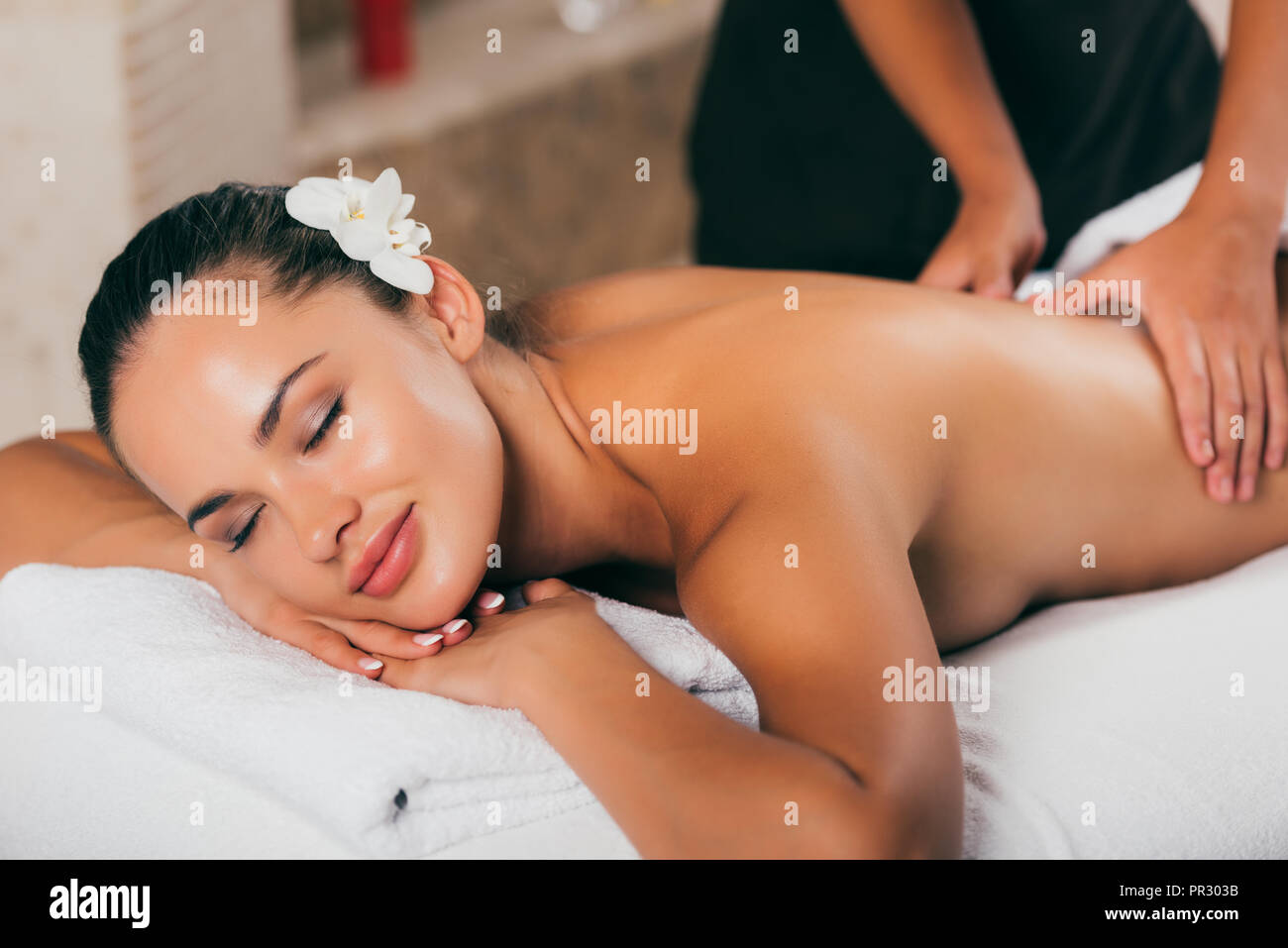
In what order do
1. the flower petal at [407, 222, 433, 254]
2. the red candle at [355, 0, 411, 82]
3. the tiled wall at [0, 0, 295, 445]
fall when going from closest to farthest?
the flower petal at [407, 222, 433, 254] → the tiled wall at [0, 0, 295, 445] → the red candle at [355, 0, 411, 82]

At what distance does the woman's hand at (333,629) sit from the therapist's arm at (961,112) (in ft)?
2.55

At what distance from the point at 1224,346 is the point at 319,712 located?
90cm

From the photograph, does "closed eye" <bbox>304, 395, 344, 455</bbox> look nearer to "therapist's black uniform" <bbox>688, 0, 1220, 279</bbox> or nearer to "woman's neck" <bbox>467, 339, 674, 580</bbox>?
"woman's neck" <bbox>467, 339, 674, 580</bbox>

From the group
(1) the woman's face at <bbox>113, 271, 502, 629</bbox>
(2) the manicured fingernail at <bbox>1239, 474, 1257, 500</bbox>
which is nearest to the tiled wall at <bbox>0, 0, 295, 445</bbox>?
(1) the woman's face at <bbox>113, 271, 502, 629</bbox>

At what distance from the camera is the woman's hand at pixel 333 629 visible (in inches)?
42.8

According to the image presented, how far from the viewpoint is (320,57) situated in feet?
10.5

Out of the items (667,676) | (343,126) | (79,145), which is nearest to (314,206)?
(667,676)

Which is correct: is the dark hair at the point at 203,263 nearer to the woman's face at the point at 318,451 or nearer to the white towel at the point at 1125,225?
the woman's face at the point at 318,451

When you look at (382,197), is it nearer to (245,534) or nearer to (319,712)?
(245,534)

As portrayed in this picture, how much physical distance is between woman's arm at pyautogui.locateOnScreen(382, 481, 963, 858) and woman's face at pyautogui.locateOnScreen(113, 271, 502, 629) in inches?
3.8

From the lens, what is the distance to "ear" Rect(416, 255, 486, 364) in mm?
1184

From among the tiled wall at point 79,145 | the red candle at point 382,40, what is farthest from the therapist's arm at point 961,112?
the red candle at point 382,40

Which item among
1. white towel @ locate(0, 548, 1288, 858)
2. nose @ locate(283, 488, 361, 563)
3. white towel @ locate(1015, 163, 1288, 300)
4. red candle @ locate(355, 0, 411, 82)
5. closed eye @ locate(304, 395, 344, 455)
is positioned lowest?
white towel @ locate(0, 548, 1288, 858)
